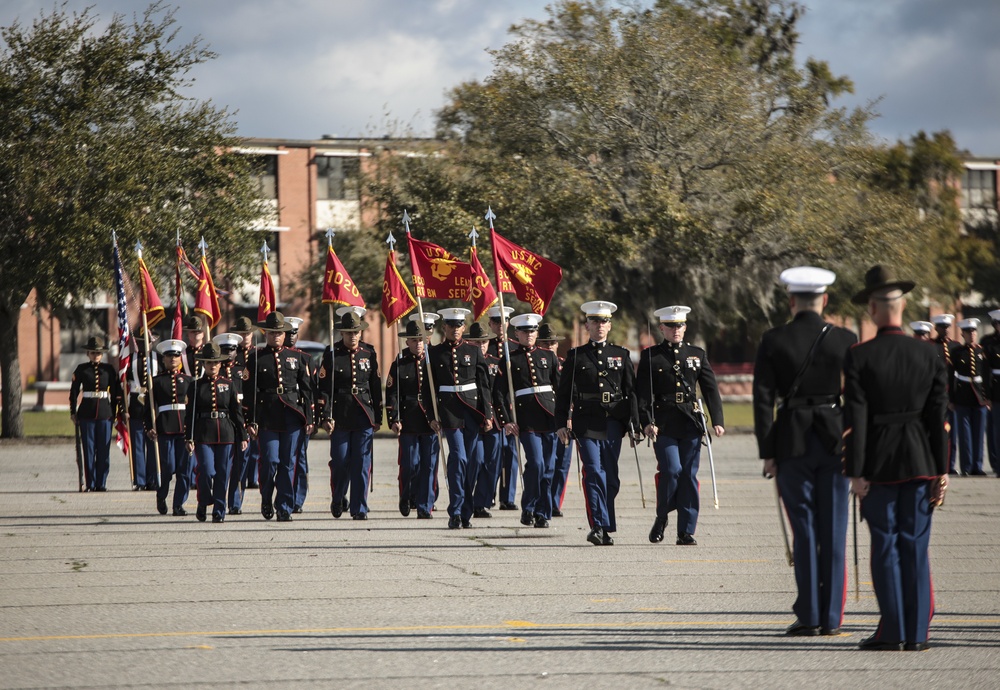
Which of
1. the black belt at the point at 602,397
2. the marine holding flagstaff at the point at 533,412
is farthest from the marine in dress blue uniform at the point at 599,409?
the marine holding flagstaff at the point at 533,412

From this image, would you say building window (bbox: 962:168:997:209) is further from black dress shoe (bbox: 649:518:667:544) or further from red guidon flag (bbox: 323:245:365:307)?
black dress shoe (bbox: 649:518:667:544)

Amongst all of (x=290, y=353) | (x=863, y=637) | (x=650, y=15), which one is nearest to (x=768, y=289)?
(x=650, y=15)

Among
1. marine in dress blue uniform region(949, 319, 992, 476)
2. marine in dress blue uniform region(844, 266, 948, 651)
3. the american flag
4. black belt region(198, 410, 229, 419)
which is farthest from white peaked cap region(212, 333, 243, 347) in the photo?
marine in dress blue uniform region(949, 319, 992, 476)

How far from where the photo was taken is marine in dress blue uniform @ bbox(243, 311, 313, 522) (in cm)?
1369

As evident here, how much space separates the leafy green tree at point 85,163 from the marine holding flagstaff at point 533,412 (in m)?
14.6

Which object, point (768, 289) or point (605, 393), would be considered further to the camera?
point (768, 289)

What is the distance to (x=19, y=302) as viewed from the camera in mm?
27891

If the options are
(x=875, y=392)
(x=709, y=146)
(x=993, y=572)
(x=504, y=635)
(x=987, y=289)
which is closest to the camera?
(x=875, y=392)

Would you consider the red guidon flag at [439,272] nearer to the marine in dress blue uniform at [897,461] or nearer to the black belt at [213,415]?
the black belt at [213,415]

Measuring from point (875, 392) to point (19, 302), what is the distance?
78.2 ft

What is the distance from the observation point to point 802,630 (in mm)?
7426

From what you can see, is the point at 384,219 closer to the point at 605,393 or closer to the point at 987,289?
the point at 605,393

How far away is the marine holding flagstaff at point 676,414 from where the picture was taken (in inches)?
449

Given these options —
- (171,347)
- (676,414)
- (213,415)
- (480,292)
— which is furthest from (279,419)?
(676,414)
